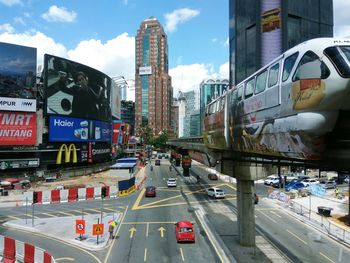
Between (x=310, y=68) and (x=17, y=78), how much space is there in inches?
2615

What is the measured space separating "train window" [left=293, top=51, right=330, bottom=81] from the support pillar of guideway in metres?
17.7

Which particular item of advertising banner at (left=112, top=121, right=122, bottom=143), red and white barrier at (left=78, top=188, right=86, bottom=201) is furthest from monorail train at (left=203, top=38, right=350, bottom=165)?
advertising banner at (left=112, top=121, right=122, bottom=143)

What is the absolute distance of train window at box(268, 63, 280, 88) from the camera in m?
15.0

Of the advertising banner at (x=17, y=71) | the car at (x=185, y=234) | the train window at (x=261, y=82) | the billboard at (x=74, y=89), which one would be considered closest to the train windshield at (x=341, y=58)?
the train window at (x=261, y=82)

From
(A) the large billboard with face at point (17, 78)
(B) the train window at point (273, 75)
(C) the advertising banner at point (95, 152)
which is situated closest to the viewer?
(B) the train window at point (273, 75)

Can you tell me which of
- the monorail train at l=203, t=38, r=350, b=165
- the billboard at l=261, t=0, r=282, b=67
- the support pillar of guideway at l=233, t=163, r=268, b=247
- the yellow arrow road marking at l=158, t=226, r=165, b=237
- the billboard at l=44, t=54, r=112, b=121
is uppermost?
the billboard at l=261, t=0, r=282, b=67

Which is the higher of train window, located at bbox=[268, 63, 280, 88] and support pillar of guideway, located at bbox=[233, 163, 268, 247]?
train window, located at bbox=[268, 63, 280, 88]

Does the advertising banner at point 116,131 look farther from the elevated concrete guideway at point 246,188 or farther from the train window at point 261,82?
the train window at point 261,82

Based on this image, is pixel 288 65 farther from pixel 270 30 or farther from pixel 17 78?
pixel 270 30

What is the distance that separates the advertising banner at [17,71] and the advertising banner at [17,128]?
11.9 feet

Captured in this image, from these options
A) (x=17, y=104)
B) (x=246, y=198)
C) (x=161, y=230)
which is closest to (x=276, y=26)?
(x=17, y=104)

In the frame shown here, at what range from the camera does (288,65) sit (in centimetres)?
1395

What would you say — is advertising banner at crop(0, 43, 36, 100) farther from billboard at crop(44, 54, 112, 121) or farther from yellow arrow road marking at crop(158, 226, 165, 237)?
yellow arrow road marking at crop(158, 226, 165, 237)

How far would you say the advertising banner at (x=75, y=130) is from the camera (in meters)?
76.6
